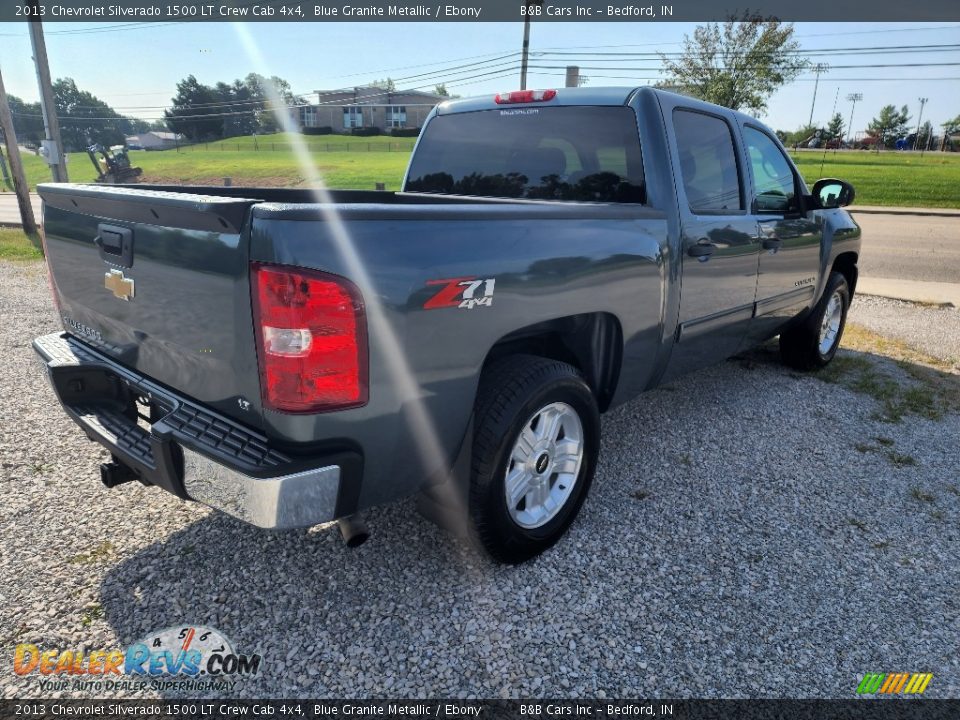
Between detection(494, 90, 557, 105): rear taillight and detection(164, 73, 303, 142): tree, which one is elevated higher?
detection(164, 73, 303, 142): tree

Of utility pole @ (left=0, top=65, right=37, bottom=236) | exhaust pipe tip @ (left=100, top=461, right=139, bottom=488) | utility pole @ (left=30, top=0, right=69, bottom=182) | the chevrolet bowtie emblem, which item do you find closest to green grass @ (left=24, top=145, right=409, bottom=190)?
utility pole @ (left=30, top=0, right=69, bottom=182)

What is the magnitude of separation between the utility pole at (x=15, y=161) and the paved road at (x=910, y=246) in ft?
13.9

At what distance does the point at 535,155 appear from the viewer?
3.53m

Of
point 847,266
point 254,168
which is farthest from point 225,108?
point 847,266

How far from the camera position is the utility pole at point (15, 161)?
12.1m

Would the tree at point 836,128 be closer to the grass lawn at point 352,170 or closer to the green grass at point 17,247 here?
the grass lawn at point 352,170

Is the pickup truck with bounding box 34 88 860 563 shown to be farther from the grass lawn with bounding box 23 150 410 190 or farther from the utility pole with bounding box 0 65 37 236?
the grass lawn with bounding box 23 150 410 190

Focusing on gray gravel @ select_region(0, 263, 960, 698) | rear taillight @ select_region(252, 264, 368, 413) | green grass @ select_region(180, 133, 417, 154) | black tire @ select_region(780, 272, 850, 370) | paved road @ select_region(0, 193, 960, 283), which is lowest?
paved road @ select_region(0, 193, 960, 283)

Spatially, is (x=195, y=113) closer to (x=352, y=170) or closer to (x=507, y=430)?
(x=352, y=170)

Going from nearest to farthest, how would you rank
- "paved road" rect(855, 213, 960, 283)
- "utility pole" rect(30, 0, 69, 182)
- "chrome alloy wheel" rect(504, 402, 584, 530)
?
1. "chrome alloy wheel" rect(504, 402, 584, 530)
2. "paved road" rect(855, 213, 960, 283)
3. "utility pole" rect(30, 0, 69, 182)

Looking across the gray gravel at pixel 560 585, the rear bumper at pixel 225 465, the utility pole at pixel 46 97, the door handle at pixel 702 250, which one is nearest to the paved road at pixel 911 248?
the door handle at pixel 702 250

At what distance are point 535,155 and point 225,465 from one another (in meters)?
2.46

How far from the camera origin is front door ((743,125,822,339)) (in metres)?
4.05

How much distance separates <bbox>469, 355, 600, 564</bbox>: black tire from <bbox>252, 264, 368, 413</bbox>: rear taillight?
0.64 m
